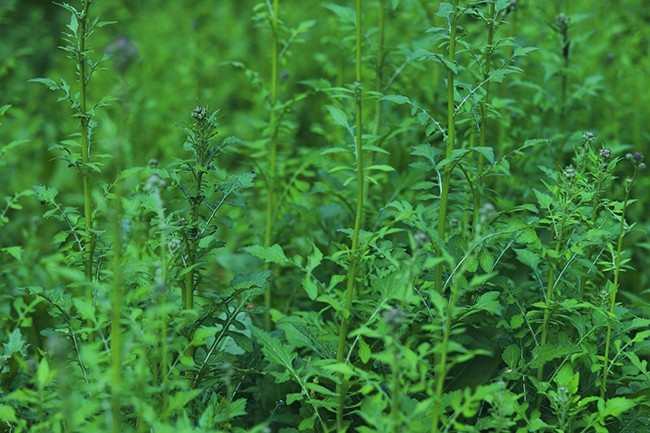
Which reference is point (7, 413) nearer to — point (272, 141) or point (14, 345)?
point (14, 345)

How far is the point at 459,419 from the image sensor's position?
285cm

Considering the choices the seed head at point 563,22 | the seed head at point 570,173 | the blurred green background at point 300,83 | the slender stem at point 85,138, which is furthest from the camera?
the blurred green background at point 300,83

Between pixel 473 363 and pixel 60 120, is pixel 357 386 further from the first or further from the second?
pixel 60 120

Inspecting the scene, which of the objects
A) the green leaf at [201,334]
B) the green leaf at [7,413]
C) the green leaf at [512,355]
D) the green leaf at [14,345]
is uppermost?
the green leaf at [201,334]

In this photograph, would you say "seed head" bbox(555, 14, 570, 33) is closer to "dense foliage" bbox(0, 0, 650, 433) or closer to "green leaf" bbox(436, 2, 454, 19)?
"dense foliage" bbox(0, 0, 650, 433)

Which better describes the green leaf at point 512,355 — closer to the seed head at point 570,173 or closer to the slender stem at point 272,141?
the seed head at point 570,173

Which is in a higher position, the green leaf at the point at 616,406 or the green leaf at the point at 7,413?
the green leaf at the point at 7,413

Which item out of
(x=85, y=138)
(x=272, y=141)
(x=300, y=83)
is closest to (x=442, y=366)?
(x=85, y=138)

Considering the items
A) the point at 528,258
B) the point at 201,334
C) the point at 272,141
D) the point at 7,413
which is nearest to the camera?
the point at 7,413

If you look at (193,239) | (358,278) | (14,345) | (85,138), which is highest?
(85,138)

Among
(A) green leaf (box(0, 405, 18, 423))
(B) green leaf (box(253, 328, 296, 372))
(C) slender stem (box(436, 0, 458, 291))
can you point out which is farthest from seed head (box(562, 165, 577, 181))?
(A) green leaf (box(0, 405, 18, 423))

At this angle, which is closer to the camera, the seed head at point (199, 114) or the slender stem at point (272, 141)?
the seed head at point (199, 114)

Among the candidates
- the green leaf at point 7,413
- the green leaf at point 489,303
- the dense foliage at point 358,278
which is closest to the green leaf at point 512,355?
the dense foliage at point 358,278

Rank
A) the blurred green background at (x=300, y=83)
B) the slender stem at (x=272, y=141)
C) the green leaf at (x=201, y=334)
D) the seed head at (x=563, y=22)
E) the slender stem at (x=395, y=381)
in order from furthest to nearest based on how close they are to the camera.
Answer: the blurred green background at (x=300, y=83) → the seed head at (x=563, y=22) → the slender stem at (x=272, y=141) → the green leaf at (x=201, y=334) → the slender stem at (x=395, y=381)
